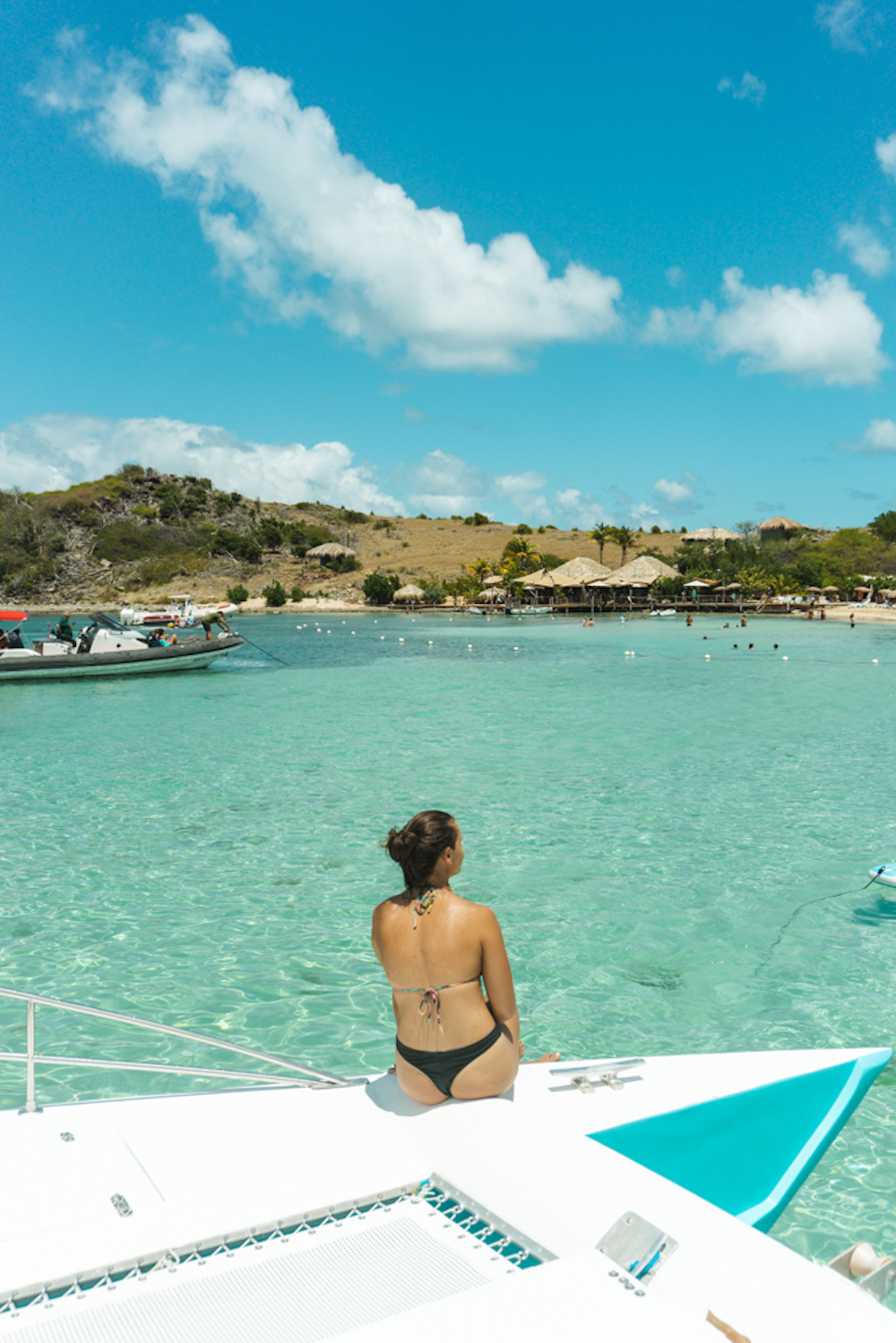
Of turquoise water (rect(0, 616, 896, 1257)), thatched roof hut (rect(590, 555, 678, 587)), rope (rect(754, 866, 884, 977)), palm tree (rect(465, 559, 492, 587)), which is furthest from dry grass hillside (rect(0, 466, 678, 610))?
rope (rect(754, 866, 884, 977))

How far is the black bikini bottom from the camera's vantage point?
2.74 m

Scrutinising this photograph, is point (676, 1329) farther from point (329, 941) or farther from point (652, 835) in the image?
point (652, 835)

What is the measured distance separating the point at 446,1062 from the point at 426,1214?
23.7 inches

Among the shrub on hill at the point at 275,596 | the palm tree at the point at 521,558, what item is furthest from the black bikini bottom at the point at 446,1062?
the shrub on hill at the point at 275,596

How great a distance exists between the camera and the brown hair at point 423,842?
2.80 metres

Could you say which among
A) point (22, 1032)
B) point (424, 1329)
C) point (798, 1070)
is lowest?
point (22, 1032)

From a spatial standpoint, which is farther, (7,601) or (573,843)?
(7,601)

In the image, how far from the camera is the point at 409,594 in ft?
253

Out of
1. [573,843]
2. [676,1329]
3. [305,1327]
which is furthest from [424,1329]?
[573,843]

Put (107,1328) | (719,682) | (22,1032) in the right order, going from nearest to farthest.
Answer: (107,1328) < (22,1032) < (719,682)

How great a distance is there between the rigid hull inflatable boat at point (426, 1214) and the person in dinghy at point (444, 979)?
0.32 feet

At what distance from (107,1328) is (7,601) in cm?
9652

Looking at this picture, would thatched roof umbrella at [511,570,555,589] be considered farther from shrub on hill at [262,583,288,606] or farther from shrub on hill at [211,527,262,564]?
shrub on hill at [211,527,262,564]

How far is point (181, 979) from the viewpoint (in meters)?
5.64
